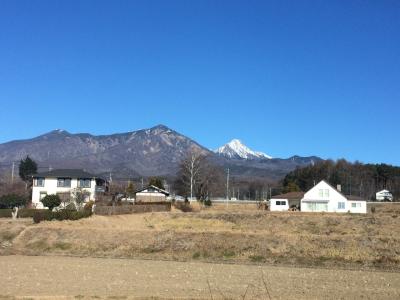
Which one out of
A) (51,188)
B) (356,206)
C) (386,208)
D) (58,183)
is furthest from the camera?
(386,208)

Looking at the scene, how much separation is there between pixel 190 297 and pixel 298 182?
140 meters

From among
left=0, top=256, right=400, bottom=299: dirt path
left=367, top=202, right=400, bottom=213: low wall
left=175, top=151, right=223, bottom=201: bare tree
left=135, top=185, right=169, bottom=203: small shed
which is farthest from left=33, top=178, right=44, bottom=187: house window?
left=0, top=256, right=400, bottom=299: dirt path

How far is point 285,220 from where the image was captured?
58.7 m

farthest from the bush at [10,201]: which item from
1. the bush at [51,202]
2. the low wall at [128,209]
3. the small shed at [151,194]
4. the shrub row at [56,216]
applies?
the small shed at [151,194]

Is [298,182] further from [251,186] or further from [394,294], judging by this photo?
[394,294]

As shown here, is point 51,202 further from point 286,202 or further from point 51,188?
point 286,202

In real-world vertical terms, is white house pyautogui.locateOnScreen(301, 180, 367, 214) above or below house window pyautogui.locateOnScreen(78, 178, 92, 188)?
below

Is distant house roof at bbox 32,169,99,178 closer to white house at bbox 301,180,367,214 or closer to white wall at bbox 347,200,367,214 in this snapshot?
white house at bbox 301,180,367,214

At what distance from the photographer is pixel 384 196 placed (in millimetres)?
148375

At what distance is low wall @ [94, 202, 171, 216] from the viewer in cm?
5506

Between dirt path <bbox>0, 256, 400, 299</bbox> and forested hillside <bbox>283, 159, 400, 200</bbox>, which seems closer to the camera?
dirt path <bbox>0, 256, 400, 299</bbox>

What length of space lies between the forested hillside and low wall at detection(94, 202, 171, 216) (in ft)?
262

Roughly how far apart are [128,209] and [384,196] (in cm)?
10513

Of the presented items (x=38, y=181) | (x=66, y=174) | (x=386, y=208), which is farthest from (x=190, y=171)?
(x=386, y=208)
